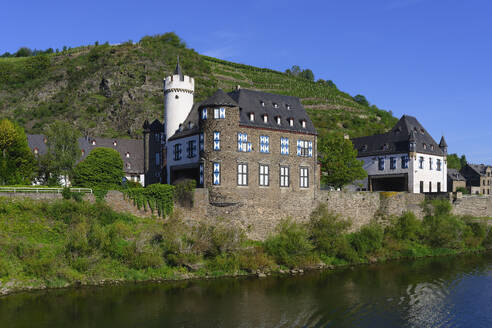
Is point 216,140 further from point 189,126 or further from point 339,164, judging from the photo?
point 339,164

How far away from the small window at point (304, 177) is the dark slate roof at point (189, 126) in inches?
429

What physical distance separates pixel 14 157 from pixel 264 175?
83.3 feet

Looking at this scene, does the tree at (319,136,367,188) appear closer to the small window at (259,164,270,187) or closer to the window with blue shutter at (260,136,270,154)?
the window with blue shutter at (260,136,270,154)

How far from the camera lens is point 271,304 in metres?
27.5

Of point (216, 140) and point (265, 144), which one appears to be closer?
point (216, 140)

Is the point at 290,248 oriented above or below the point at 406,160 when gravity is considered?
below

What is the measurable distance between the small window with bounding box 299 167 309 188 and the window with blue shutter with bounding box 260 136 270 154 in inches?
177

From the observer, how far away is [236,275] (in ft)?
113

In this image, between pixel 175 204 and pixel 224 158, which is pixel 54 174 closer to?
pixel 175 204

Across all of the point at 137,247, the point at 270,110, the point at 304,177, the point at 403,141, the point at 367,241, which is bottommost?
the point at 367,241

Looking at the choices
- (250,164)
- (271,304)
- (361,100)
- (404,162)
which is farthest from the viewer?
(361,100)

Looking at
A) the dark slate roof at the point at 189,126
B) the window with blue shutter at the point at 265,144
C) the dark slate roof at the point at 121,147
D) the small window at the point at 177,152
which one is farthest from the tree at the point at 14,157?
the window with blue shutter at the point at 265,144

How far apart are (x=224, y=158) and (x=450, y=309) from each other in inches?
807

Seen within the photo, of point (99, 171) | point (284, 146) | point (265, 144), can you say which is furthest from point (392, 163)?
point (99, 171)
